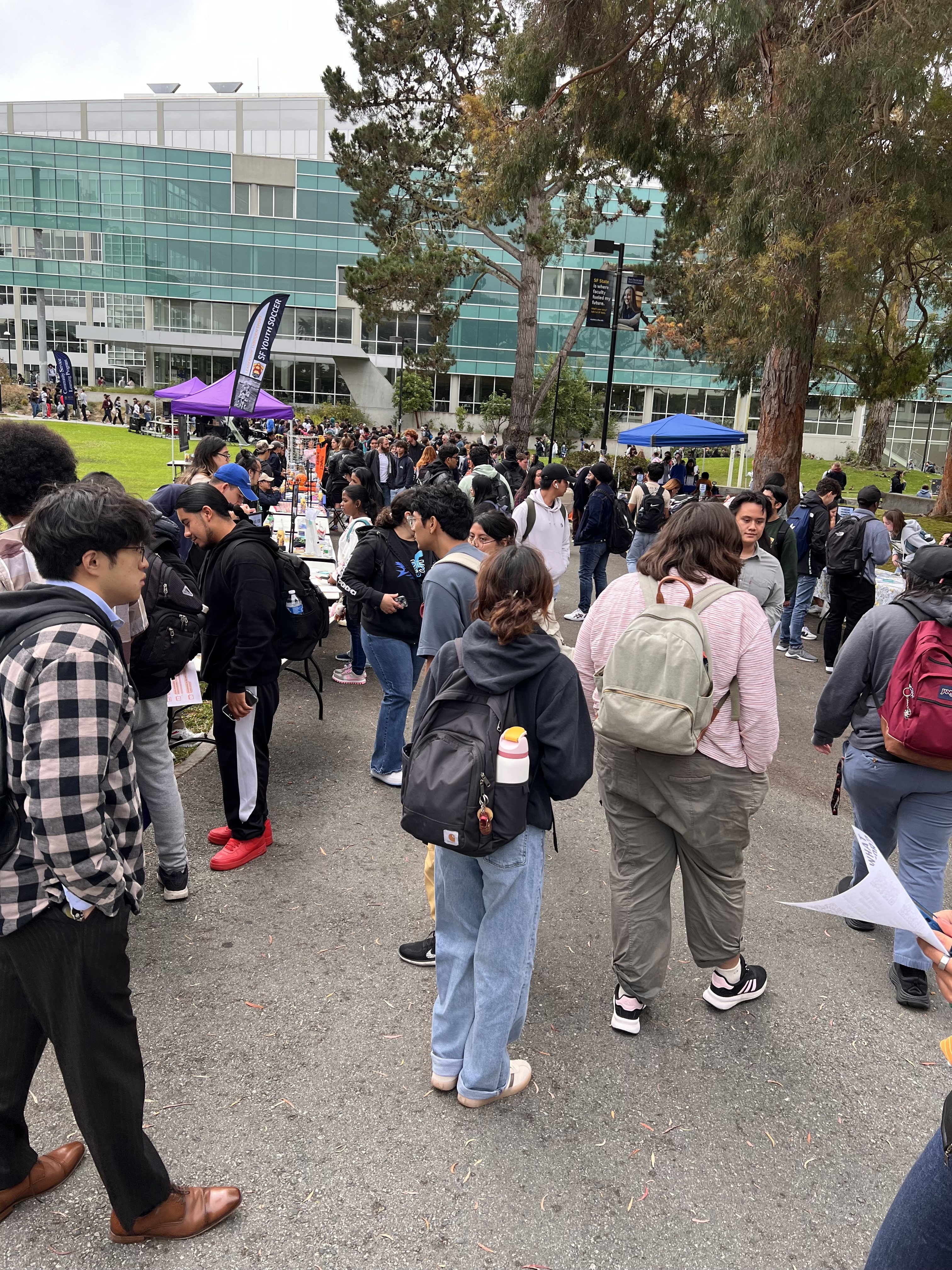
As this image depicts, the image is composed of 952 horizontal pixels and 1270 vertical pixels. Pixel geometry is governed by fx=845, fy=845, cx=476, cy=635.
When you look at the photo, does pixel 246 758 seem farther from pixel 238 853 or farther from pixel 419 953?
Answer: pixel 419 953

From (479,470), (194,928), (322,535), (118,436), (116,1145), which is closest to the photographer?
(116,1145)

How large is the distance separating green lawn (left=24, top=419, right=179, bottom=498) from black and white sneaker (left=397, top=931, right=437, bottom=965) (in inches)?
656

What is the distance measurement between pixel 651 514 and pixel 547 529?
269 cm

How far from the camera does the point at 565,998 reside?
3.58 meters

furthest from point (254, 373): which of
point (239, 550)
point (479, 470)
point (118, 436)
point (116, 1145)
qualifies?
point (118, 436)

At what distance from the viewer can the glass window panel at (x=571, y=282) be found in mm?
51406

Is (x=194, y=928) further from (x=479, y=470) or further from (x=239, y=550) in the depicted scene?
(x=479, y=470)

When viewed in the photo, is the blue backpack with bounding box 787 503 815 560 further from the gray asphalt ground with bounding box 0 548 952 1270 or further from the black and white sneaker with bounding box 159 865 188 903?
the black and white sneaker with bounding box 159 865 188 903

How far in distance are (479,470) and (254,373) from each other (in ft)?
14.3

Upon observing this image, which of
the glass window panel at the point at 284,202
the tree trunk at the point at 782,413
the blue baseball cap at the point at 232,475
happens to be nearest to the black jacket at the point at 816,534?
the tree trunk at the point at 782,413

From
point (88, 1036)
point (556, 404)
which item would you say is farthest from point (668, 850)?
point (556, 404)

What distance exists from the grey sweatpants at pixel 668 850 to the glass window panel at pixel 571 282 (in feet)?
174

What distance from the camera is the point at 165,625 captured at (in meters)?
3.69

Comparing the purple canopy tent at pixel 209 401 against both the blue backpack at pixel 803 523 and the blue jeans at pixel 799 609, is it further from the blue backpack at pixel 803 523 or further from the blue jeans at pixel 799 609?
the blue jeans at pixel 799 609
